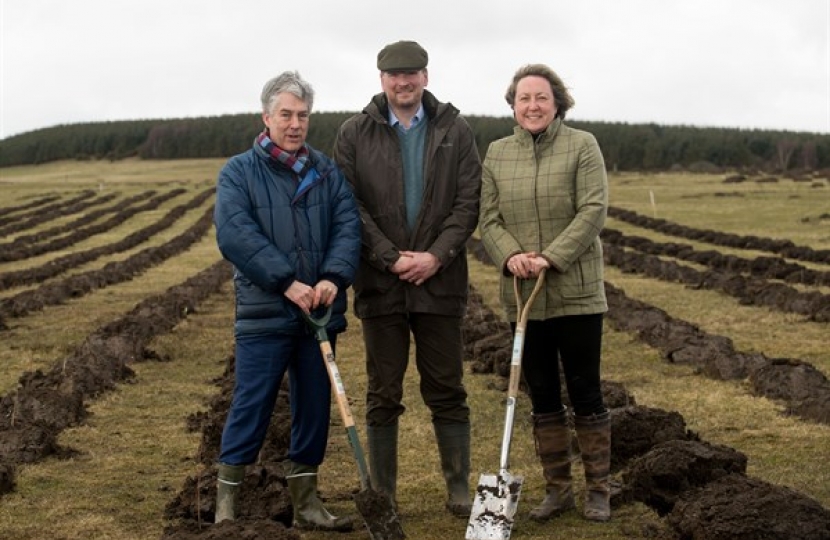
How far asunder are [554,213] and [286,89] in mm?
1519

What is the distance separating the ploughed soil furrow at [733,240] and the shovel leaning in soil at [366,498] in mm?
20544

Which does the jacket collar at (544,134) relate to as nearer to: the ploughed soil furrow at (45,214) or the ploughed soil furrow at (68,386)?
the ploughed soil furrow at (68,386)

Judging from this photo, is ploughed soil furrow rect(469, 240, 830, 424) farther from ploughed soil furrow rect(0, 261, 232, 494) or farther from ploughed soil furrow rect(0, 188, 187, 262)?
ploughed soil furrow rect(0, 188, 187, 262)

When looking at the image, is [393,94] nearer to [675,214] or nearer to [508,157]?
[508,157]

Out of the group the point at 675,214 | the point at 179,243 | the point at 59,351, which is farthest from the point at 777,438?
the point at 675,214

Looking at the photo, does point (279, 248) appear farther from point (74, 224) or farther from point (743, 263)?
point (74, 224)

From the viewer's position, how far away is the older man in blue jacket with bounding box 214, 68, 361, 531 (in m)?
6.11

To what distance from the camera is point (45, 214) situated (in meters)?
51.2

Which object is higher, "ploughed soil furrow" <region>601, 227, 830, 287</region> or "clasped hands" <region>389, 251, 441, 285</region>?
"clasped hands" <region>389, 251, 441, 285</region>

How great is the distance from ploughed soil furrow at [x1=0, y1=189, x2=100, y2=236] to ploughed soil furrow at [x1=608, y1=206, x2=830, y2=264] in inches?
839

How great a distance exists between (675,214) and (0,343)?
31622mm

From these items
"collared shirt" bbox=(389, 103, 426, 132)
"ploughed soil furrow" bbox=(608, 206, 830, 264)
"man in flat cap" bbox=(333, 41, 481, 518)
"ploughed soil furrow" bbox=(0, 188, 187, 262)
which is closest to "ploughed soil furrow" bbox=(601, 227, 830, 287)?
"ploughed soil furrow" bbox=(608, 206, 830, 264)

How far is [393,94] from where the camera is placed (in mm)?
6395

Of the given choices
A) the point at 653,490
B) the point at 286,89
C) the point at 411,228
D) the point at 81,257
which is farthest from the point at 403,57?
the point at 81,257
